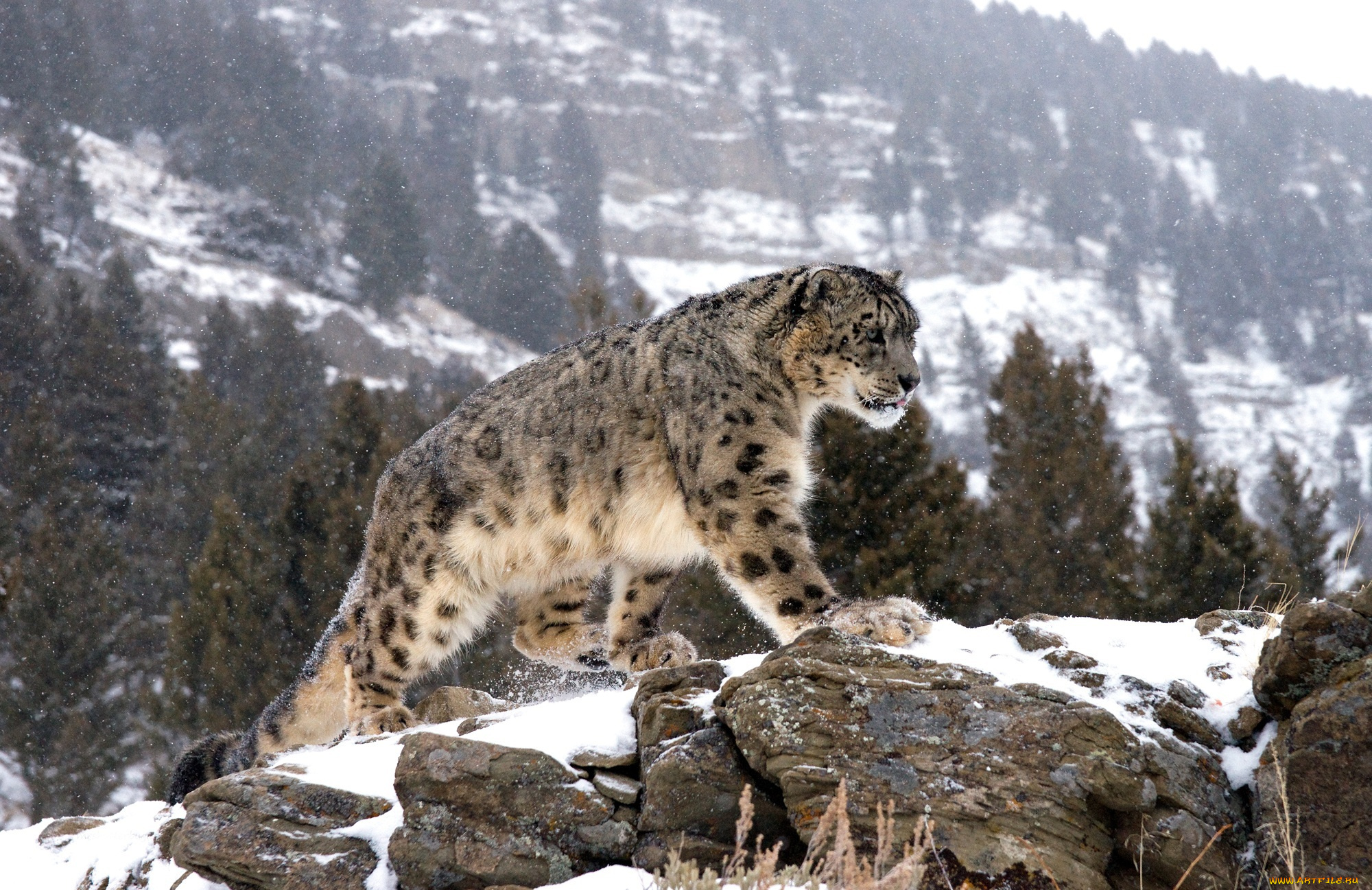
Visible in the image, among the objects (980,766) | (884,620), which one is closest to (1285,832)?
(980,766)

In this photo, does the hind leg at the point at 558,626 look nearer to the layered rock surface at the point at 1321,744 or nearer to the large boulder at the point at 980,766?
the large boulder at the point at 980,766

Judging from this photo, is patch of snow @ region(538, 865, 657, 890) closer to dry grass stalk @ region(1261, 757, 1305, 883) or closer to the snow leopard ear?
dry grass stalk @ region(1261, 757, 1305, 883)

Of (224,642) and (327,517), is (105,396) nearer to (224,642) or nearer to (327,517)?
(327,517)

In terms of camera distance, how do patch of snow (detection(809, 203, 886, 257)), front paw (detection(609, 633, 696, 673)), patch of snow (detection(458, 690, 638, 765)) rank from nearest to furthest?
patch of snow (detection(458, 690, 638, 765))
front paw (detection(609, 633, 696, 673))
patch of snow (detection(809, 203, 886, 257))

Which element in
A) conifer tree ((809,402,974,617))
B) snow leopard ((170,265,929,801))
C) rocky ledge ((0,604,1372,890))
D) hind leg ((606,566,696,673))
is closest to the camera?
rocky ledge ((0,604,1372,890))

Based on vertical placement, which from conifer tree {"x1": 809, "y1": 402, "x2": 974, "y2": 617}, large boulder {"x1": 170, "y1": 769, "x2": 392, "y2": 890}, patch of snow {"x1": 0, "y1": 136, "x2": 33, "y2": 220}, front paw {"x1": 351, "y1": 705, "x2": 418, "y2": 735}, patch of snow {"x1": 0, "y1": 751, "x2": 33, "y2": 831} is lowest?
patch of snow {"x1": 0, "y1": 751, "x2": 33, "y2": 831}

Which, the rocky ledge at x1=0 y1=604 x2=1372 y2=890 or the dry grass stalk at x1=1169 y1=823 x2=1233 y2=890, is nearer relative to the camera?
the dry grass stalk at x1=1169 y1=823 x2=1233 y2=890

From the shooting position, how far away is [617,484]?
5980 millimetres

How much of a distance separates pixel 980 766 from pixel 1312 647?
1211 mm

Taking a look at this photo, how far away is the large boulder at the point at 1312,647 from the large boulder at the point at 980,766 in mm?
362

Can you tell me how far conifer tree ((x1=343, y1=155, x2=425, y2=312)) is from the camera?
7375 cm

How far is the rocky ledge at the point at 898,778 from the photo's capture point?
11.5ft

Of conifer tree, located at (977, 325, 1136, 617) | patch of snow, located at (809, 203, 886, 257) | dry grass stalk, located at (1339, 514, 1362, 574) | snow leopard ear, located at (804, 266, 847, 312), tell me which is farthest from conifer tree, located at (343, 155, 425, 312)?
patch of snow, located at (809, 203, 886, 257)

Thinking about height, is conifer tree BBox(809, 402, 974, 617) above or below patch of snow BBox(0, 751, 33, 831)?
above
